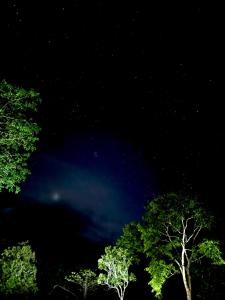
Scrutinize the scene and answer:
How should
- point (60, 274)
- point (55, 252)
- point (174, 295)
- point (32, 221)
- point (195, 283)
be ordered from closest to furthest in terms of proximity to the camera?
point (195, 283) → point (174, 295) → point (60, 274) → point (55, 252) → point (32, 221)

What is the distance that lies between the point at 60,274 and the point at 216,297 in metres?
30.3

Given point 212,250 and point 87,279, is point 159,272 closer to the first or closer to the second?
point 212,250

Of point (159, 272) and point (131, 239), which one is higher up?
point (131, 239)

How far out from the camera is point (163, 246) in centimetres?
2564

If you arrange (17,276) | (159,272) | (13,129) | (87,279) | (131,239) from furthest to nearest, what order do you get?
(87,279), (17,276), (131,239), (159,272), (13,129)

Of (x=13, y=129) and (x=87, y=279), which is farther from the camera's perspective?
(x=87, y=279)

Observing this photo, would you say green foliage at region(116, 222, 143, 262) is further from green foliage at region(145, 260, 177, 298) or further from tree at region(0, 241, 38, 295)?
tree at region(0, 241, 38, 295)

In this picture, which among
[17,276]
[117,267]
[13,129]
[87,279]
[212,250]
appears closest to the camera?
[13,129]

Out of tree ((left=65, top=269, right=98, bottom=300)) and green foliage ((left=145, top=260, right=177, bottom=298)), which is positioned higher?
tree ((left=65, top=269, right=98, bottom=300))

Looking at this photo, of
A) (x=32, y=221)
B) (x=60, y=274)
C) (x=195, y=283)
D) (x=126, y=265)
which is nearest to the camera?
(x=126, y=265)

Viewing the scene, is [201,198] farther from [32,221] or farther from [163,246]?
[32,221]

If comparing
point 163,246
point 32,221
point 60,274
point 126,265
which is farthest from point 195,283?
point 32,221

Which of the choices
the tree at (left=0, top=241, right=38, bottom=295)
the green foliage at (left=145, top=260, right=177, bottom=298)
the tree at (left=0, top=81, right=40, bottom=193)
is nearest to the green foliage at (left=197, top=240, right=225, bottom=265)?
the green foliage at (left=145, top=260, right=177, bottom=298)

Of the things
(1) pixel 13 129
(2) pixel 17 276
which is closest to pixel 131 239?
(2) pixel 17 276
